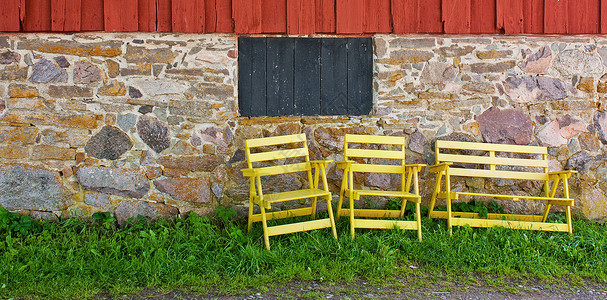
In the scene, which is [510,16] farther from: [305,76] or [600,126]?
[305,76]

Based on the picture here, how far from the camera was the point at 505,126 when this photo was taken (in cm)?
549

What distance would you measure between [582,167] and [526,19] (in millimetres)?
1710

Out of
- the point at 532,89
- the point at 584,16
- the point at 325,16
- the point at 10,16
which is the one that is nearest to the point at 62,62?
the point at 10,16

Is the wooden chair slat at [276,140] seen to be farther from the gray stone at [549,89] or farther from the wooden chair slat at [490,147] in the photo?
the gray stone at [549,89]

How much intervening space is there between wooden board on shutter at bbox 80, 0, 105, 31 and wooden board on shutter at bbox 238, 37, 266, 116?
4.61ft

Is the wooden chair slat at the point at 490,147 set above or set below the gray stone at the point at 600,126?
below

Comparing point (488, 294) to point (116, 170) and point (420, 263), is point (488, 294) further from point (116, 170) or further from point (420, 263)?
point (116, 170)

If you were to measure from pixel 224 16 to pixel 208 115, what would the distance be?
103 centimetres

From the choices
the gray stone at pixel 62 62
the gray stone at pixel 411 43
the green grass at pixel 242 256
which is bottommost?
the green grass at pixel 242 256

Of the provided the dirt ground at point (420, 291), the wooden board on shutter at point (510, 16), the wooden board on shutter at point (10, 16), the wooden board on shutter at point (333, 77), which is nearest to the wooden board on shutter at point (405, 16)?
the wooden board on shutter at point (333, 77)

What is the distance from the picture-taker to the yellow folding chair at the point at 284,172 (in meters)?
4.51

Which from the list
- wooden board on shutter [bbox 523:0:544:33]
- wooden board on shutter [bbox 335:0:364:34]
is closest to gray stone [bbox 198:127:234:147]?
wooden board on shutter [bbox 335:0:364:34]

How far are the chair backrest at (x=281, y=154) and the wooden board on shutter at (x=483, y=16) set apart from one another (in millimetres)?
2246

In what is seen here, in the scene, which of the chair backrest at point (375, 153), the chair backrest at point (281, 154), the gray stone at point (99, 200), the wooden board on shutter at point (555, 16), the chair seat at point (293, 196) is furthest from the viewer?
the wooden board on shutter at point (555, 16)
